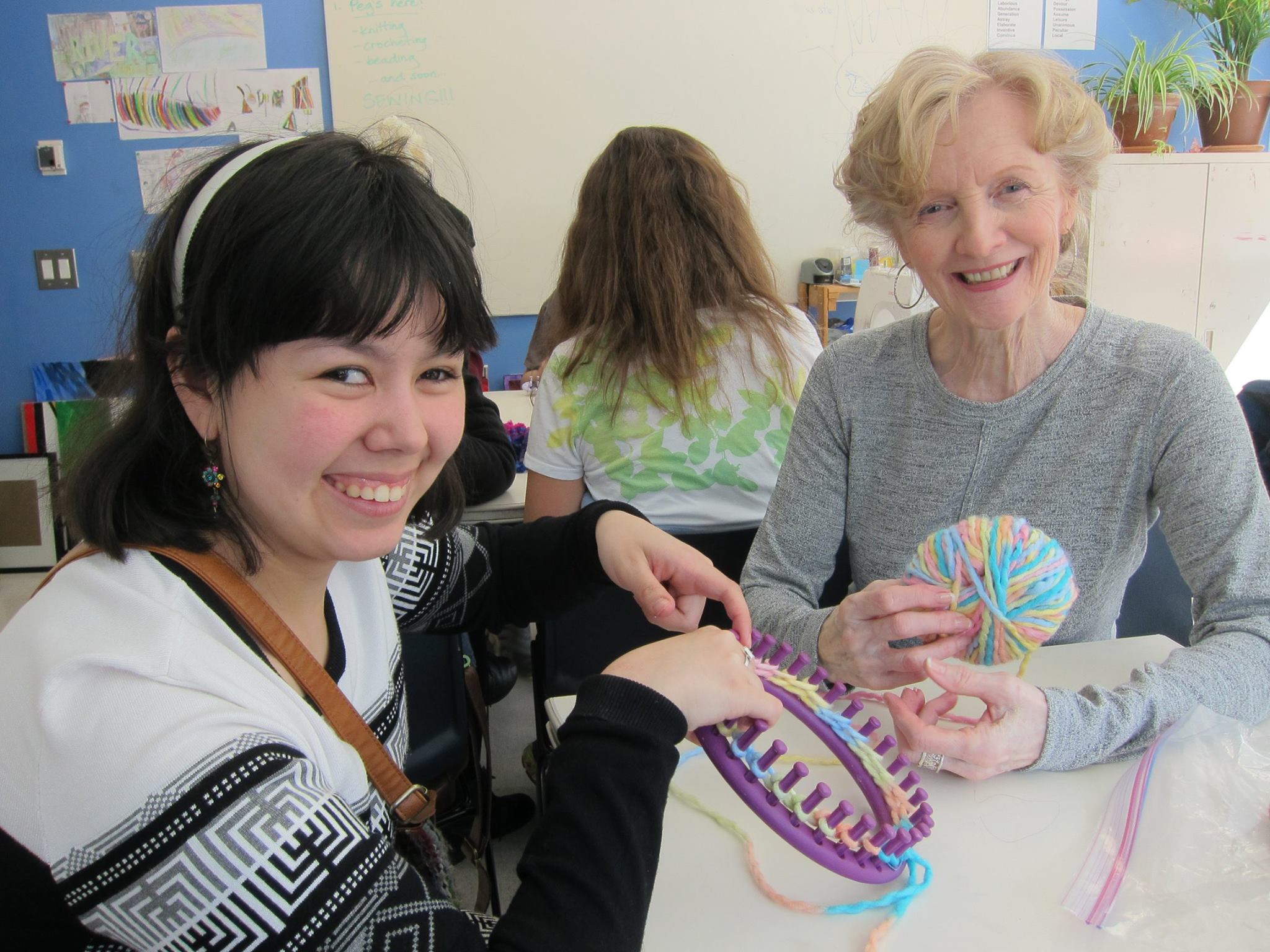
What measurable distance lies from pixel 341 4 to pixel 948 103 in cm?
335

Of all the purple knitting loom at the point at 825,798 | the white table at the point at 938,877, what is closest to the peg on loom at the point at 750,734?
the purple knitting loom at the point at 825,798

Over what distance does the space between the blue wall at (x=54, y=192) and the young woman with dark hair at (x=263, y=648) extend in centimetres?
332

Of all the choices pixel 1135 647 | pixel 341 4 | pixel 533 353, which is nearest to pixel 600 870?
pixel 1135 647

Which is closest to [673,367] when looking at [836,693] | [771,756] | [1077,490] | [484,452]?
[484,452]

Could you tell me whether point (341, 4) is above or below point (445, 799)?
above

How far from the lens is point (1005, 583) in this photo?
0.93m

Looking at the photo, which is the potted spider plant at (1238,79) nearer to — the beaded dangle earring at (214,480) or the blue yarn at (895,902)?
the blue yarn at (895,902)

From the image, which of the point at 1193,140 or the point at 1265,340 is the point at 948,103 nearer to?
the point at 1265,340

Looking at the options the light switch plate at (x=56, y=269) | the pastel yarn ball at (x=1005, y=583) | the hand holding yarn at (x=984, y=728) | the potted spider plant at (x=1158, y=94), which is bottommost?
the hand holding yarn at (x=984, y=728)

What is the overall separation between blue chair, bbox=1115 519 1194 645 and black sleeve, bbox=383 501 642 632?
89 centimetres

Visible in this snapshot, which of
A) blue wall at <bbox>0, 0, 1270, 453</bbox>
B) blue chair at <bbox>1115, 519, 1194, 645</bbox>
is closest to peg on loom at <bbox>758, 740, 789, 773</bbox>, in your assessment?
blue chair at <bbox>1115, 519, 1194, 645</bbox>

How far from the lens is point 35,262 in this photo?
3873 mm

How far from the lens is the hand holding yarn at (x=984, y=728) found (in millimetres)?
891

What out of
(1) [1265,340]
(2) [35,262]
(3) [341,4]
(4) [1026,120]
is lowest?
(1) [1265,340]
